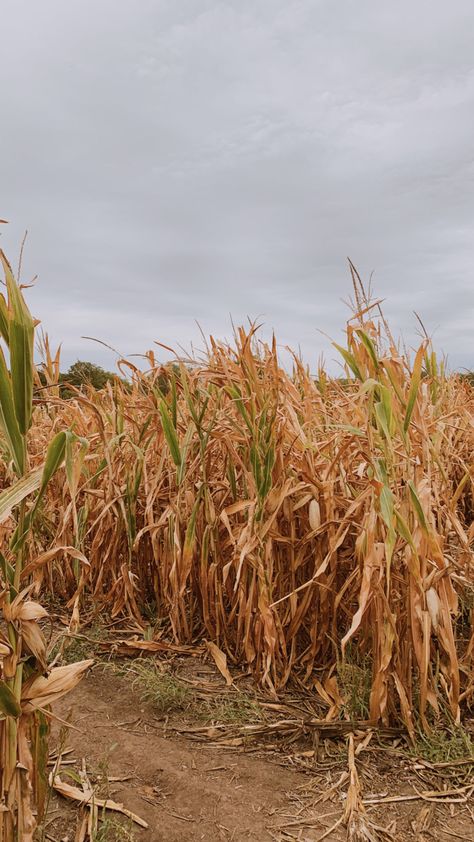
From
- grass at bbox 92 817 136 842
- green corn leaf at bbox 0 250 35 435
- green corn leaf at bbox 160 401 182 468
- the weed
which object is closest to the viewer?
green corn leaf at bbox 0 250 35 435

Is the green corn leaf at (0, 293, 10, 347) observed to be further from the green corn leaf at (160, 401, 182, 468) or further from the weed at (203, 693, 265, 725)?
the weed at (203, 693, 265, 725)

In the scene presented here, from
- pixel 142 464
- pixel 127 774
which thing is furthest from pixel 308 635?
pixel 142 464

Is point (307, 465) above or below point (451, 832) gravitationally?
above

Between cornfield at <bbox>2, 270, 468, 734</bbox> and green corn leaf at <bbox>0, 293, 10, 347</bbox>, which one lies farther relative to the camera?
cornfield at <bbox>2, 270, 468, 734</bbox>

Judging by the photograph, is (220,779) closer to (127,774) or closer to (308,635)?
(127,774)

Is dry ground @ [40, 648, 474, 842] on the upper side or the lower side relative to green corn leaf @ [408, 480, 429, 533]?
lower

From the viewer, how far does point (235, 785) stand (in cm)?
173

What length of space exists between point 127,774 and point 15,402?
4.14 feet

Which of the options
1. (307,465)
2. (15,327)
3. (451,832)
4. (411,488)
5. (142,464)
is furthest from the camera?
(142,464)

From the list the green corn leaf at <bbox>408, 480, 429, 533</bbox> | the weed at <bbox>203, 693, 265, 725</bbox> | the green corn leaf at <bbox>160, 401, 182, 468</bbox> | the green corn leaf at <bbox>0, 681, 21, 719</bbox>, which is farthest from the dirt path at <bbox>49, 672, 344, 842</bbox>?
the green corn leaf at <bbox>160, 401, 182, 468</bbox>

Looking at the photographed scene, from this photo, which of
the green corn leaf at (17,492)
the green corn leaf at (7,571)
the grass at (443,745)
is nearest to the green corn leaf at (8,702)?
the green corn leaf at (7,571)

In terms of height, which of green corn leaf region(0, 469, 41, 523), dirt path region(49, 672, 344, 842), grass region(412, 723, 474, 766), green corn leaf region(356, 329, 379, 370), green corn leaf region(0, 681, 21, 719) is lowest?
grass region(412, 723, 474, 766)

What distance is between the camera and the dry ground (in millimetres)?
1546

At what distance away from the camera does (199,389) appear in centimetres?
241
